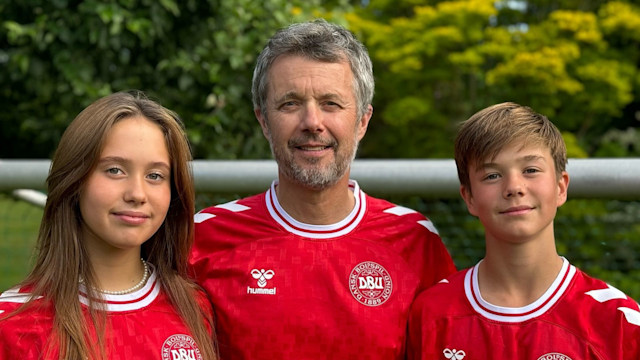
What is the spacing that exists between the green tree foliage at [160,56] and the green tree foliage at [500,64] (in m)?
7.10

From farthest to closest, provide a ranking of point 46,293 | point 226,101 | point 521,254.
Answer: point 226,101 → point 521,254 → point 46,293

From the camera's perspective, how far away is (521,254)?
2703mm

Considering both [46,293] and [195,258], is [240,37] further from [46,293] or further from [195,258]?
[46,293]

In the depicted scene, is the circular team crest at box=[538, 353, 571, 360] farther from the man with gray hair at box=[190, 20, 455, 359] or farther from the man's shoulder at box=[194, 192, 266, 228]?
the man's shoulder at box=[194, 192, 266, 228]

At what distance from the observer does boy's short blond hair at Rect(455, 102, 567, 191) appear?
2699 millimetres

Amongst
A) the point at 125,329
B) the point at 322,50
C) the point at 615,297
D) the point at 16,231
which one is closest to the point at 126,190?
the point at 125,329

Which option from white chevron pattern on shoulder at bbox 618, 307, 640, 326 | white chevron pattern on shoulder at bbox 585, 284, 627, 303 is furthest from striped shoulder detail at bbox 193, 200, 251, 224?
white chevron pattern on shoulder at bbox 618, 307, 640, 326

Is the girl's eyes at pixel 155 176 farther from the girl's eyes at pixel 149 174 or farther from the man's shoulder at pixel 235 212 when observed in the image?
the man's shoulder at pixel 235 212

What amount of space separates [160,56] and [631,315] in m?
4.86

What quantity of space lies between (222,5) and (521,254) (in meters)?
4.35

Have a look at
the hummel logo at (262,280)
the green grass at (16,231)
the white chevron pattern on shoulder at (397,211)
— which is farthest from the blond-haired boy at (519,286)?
the green grass at (16,231)

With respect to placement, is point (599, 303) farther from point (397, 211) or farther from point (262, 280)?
point (262, 280)

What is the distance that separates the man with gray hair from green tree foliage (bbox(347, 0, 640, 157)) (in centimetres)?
1024

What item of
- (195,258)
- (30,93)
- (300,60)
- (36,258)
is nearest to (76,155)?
(36,258)
